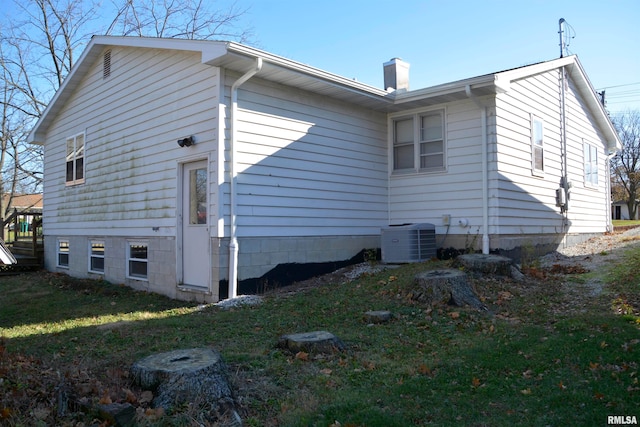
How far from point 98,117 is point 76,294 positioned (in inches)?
177

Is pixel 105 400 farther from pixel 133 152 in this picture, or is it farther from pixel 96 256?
pixel 96 256

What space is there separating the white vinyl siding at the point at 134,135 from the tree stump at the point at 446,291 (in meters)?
3.69

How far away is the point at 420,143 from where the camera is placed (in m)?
11.5

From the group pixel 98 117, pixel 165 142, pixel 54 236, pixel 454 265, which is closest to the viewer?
pixel 454 265

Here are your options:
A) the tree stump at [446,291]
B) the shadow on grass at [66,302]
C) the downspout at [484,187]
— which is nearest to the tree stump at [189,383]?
the tree stump at [446,291]

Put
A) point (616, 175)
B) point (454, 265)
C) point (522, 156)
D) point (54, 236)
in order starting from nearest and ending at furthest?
point (454, 265), point (522, 156), point (54, 236), point (616, 175)

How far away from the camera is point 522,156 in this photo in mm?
11383

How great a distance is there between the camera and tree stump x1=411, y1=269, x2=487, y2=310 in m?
7.00

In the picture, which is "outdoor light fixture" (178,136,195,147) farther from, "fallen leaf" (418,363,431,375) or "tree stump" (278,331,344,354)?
"fallen leaf" (418,363,431,375)

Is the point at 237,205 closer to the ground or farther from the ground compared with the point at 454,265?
farther from the ground

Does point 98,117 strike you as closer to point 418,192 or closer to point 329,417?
point 418,192


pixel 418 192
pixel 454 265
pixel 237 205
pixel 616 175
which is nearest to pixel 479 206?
pixel 418 192

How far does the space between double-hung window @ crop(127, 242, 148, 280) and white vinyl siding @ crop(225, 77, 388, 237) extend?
3.08 metres

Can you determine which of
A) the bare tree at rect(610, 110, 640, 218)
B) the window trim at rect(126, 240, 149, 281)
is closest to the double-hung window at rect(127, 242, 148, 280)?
the window trim at rect(126, 240, 149, 281)
